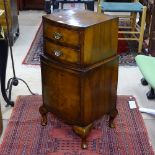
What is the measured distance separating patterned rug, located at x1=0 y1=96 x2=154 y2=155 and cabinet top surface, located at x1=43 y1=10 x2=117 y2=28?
30.8 inches

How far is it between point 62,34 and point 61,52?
10 cm

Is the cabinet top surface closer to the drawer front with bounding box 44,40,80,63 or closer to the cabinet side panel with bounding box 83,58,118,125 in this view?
the drawer front with bounding box 44,40,80,63

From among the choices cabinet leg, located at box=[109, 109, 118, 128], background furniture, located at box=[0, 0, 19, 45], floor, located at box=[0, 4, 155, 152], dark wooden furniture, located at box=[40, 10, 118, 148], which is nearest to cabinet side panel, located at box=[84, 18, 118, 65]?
dark wooden furniture, located at box=[40, 10, 118, 148]

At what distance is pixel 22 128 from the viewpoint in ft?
6.45

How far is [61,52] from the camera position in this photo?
1.56 meters

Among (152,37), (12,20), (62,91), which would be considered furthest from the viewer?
(12,20)

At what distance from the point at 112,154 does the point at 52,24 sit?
0.86 m

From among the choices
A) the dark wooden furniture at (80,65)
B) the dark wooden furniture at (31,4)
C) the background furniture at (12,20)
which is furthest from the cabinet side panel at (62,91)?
the dark wooden furniture at (31,4)

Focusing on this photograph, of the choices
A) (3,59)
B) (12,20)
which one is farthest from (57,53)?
(12,20)

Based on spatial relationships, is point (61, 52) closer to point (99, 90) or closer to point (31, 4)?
point (99, 90)

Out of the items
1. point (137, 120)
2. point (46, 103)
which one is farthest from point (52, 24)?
point (137, 120)

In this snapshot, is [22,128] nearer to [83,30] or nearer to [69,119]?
[69,119]

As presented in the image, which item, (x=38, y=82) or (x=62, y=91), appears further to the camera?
(x=38, y=82)

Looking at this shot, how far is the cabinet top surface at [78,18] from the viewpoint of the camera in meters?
1.48
